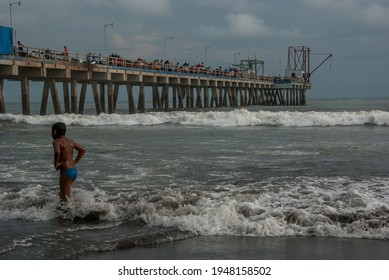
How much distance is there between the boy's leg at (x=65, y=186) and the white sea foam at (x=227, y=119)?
21563 mm

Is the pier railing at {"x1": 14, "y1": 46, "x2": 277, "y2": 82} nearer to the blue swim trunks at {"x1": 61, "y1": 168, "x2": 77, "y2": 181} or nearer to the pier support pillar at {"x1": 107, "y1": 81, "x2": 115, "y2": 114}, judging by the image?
the pier support pillar at {"x1": 107, "y1": 81, "x2": 115, "y2": 114}

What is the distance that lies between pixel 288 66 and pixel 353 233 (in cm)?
8785

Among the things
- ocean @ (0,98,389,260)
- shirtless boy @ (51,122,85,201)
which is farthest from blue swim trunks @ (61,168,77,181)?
ocean @ (0,98,389,260)

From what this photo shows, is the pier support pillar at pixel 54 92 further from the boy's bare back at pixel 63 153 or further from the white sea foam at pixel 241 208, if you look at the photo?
the boy's bare back at pixel 63 153

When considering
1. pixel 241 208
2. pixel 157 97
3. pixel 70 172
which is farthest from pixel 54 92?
pixel 241 208

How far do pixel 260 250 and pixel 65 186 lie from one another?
2946 millimetres

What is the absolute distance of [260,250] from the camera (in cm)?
530

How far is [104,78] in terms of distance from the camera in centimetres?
3259

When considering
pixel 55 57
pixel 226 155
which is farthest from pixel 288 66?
pixel 226 155

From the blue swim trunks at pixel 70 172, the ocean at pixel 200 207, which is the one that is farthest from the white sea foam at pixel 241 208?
Result: the blue swim trunks at pixel 70 172

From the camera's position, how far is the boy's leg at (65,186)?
6836 millimetres

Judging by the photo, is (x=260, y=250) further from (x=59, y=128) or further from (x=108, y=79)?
(x=108, y=79)

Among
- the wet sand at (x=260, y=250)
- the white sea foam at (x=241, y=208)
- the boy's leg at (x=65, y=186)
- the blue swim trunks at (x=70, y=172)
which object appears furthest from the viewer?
the boy's leg at (x=65, y=186)

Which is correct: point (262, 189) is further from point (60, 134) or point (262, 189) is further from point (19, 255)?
point (19, 255)
